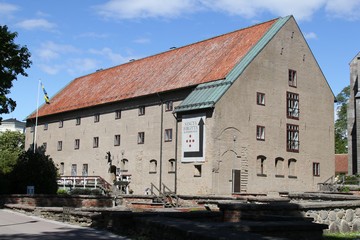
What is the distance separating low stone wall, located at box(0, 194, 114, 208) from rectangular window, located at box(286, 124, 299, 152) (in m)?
17.1

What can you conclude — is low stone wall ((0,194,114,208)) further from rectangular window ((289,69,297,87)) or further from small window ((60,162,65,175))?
small window ((60,162,65,175))

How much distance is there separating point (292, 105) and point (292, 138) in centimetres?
280

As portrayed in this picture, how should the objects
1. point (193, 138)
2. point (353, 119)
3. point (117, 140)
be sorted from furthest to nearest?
point (353, 119), point (117, 140), point (193, 138)

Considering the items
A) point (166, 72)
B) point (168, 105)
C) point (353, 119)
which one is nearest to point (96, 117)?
A: point (166, 72)

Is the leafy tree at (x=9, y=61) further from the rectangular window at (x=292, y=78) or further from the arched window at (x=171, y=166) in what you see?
the rectangular window at (x=292, y=78)

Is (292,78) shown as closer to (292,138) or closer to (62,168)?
(292,138)

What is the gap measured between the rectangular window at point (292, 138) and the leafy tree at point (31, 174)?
1921cm

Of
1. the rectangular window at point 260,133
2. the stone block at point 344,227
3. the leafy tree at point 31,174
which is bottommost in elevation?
the stone block at point 344,227

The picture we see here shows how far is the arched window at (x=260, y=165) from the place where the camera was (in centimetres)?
3825

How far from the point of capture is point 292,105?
41656 millimetres

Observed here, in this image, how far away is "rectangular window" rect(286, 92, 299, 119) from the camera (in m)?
41.3

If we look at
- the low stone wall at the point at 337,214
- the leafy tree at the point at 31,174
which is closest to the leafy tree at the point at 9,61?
the leafy tree at the point at 31,174

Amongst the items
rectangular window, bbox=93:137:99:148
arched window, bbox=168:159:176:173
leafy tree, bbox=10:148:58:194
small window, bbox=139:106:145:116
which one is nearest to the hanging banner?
arched window, bbox=168:159:176:173

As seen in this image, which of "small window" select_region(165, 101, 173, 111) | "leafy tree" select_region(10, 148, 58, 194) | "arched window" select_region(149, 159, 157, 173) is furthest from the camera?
"arched window" select_region(149, 159, 157, 173)
